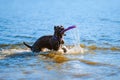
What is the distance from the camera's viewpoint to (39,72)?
449 inches

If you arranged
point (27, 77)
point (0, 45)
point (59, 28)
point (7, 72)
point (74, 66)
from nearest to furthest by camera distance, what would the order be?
point (27, 77), point (7, 72), point (74, 66), point (59, 28), point (0, 45)

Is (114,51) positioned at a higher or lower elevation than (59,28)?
lower

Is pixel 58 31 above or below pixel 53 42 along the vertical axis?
above

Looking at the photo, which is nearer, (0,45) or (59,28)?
(59,28)

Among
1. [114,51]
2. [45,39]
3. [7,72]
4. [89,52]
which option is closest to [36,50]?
[45,39]

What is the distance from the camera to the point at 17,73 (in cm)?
1132

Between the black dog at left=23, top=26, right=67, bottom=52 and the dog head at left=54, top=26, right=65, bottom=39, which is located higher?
the dog head at left=54, top=26, right=65, bottom=39

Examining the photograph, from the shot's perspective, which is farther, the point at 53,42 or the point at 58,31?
the point at 53,42

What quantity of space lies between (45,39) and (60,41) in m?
0.78

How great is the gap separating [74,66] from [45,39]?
3.42 meters

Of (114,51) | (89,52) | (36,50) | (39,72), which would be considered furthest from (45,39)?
(39,72)

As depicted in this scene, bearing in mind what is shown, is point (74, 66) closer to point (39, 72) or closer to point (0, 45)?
point (39, 72)

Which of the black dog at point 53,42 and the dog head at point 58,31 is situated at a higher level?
the dog head at point 58,31

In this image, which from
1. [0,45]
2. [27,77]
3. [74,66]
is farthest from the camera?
[0,45]
